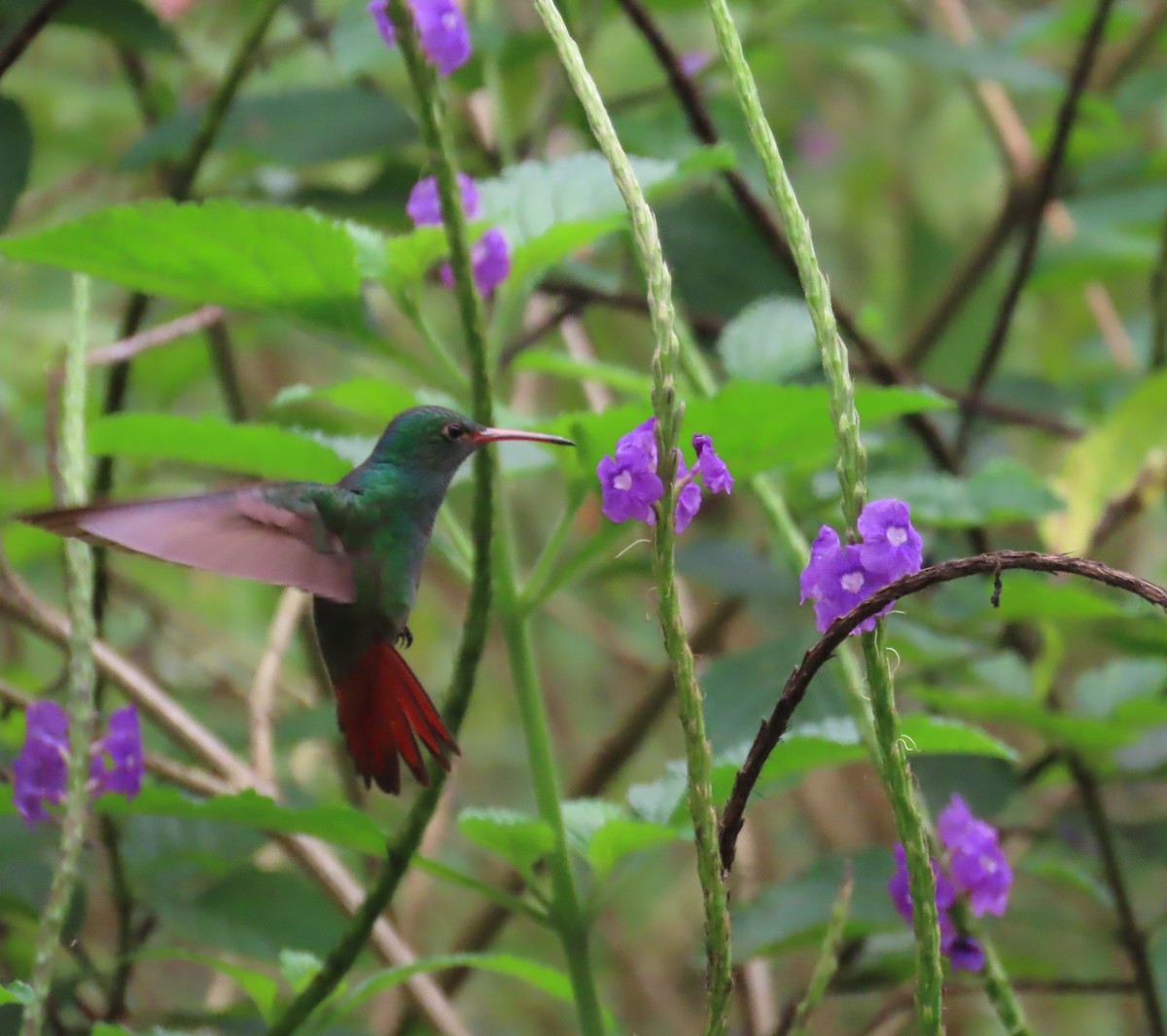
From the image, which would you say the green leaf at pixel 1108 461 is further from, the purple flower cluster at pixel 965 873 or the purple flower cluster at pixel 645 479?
the purple flower cluster at pixel 645 479

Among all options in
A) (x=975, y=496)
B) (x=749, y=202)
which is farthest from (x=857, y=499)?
(x=749, y=202)

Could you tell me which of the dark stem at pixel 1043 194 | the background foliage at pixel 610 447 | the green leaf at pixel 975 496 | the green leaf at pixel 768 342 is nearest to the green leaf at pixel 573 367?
the background foliage at pixel 610 447

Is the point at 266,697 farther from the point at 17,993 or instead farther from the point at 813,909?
the point at 17,993

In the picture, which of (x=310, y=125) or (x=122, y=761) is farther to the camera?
(x=310, y=125)

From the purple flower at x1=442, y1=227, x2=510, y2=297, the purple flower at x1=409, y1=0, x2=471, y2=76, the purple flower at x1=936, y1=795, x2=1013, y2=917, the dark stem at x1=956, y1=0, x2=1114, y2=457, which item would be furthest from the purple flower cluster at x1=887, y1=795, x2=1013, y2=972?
the dark stem at x1=956, y1=0, x2=1114, y2=457

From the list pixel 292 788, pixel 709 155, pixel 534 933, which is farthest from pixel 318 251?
pixel 534 933

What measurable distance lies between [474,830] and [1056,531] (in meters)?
1.05

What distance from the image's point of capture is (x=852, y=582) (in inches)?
29.3

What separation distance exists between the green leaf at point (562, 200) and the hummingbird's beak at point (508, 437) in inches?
7.8

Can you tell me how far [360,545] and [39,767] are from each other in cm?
30

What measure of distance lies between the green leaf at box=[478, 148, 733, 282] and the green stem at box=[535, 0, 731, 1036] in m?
0.45

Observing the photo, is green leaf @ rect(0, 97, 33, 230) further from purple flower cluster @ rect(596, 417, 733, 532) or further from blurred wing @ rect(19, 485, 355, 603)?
purple flower cluster @ rect(596, 417, 733, 532)

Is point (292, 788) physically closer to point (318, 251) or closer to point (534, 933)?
point (318, 251)

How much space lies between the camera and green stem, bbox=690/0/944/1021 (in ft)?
2.20
